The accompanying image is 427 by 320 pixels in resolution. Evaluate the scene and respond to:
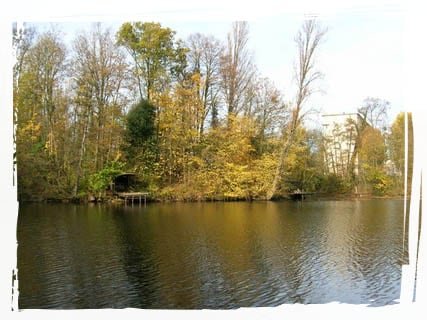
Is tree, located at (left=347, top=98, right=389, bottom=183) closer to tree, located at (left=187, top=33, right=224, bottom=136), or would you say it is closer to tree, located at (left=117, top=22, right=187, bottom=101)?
tree, located at (left=187, top=33, right=224, bottom=136)

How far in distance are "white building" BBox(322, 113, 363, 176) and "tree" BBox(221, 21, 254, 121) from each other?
81.2 inches

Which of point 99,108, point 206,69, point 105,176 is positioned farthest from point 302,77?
point 105,176

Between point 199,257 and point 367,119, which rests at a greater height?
point 367,119

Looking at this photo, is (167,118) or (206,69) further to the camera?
(167,118)

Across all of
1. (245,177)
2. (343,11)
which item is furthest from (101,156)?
(343,11)

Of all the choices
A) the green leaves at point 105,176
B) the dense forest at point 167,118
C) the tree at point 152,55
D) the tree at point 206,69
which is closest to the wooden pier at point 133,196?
the dense forest at point 167,118

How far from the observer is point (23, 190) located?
9.34 metres

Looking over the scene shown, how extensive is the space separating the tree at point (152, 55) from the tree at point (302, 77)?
2397 millimetres

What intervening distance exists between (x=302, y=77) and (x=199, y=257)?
499 cm

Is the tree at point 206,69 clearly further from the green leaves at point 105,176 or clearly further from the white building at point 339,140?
the white building at point 339,140

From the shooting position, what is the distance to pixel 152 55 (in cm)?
1014

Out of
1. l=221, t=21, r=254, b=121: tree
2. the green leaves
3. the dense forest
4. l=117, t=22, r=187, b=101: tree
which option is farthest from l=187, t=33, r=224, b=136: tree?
the green leaves

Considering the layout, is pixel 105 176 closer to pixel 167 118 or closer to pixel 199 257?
pixel 167 118

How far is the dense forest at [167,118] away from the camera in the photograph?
934 cm
